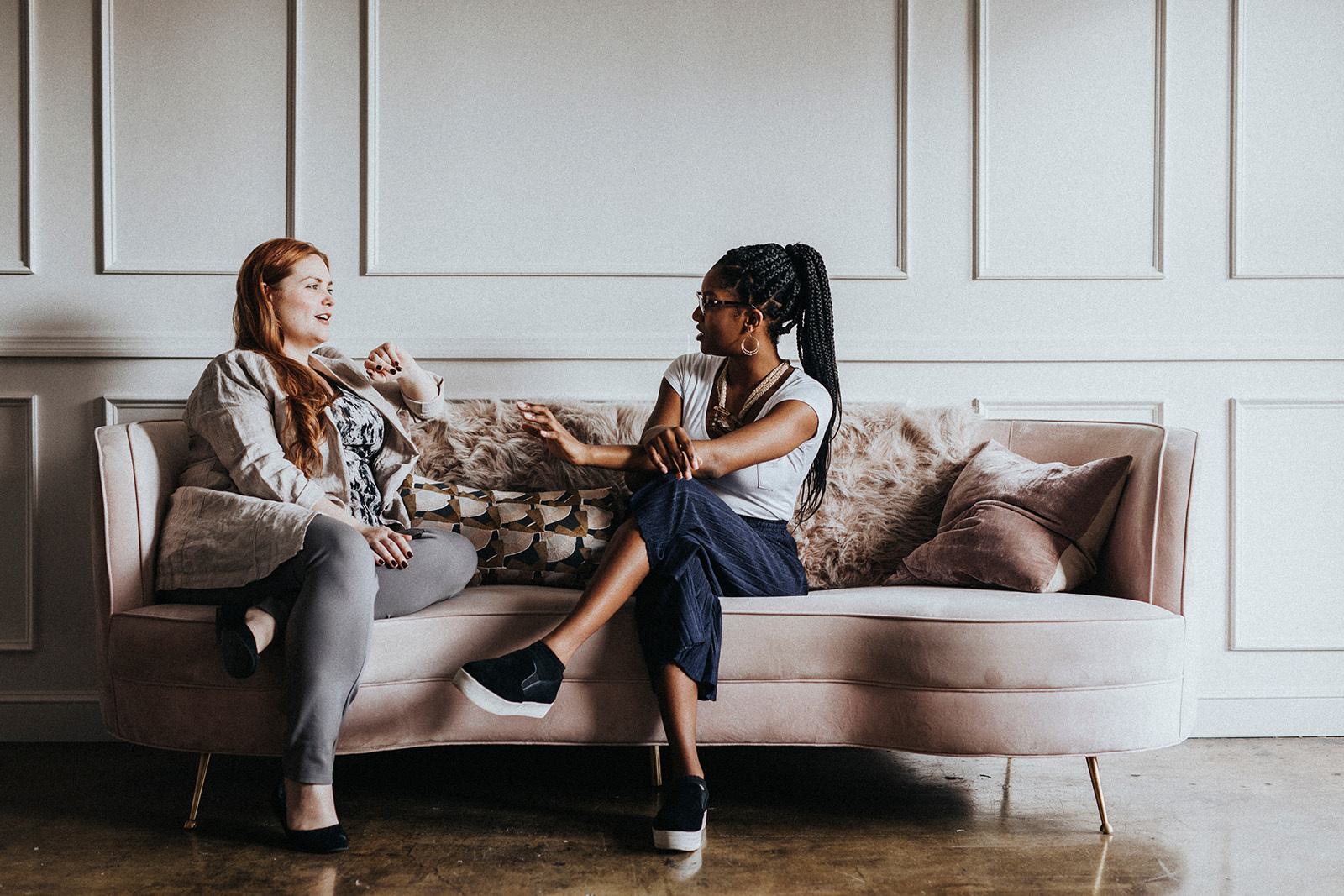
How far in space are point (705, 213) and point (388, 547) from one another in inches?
49.8

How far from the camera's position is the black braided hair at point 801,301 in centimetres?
209

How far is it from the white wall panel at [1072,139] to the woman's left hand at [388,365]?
1.49 m

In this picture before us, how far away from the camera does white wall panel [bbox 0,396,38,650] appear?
2533 millimetres

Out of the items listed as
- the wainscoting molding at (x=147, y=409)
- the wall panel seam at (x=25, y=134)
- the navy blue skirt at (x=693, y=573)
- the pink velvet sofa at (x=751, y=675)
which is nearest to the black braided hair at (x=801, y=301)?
the navy blue skirt at (x=693, y=573)

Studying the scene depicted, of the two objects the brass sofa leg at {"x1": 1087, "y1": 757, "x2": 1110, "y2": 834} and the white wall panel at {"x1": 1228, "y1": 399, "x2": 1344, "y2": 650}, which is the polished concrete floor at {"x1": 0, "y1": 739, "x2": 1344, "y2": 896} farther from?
the white wall panel at {"x1": 1228, "y1": 399, "x2": 1344, "y2": 650}

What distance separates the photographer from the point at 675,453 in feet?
6.27

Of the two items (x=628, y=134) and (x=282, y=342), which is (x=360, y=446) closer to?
(x=282, y=342)

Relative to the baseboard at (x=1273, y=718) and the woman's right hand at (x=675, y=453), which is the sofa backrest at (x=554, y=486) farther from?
the baseboard at (x=1273, y=718)

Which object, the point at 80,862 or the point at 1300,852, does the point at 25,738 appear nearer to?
the point at 80,862

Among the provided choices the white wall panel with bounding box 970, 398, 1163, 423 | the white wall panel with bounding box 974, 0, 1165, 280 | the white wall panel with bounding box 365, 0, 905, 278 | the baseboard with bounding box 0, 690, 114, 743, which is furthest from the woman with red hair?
the white wall panel with bounding box 974, 0, 1165, 280

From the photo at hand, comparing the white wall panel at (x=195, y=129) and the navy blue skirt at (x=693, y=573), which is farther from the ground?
the white wall panel at (x=195, y=129)

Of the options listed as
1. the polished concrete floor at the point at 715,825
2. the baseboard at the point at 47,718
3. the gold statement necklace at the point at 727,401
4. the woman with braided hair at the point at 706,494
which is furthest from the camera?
the baseboard at the point at 47,718

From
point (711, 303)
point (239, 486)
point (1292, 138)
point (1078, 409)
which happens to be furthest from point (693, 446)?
point (1292, 138)

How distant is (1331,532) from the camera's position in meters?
2.64
